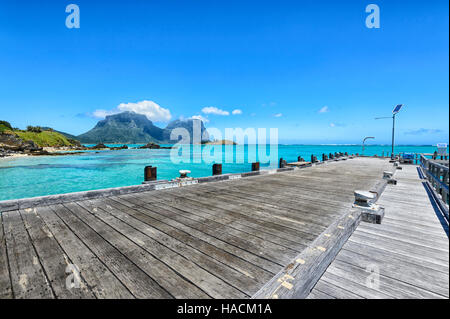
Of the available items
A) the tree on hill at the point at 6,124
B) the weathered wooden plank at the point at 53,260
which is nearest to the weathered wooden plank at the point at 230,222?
the weathered wooden plank at the point at 53,260

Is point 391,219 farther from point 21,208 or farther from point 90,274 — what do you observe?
point 21,208

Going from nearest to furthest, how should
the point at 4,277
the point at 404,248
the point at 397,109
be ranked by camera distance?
the point at 4,277 → the point at 404,248 → the point at 397,109

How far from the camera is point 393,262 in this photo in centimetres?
288

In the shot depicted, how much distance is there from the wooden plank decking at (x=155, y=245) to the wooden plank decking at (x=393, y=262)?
255mm

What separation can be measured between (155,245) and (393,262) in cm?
365

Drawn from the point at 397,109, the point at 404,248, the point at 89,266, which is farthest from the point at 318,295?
the point at 397,109

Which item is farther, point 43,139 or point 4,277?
point 43,139

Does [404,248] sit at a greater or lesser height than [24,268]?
lesser

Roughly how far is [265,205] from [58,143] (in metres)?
99.7

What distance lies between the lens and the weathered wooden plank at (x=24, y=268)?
1.79 m

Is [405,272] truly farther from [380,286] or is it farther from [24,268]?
[24,268]

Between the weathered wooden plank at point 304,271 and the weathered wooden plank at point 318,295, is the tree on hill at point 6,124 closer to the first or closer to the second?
the weathered wooden plank at point 304,271

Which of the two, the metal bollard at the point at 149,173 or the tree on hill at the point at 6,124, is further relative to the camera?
the tree on hill at the point at 6,124
